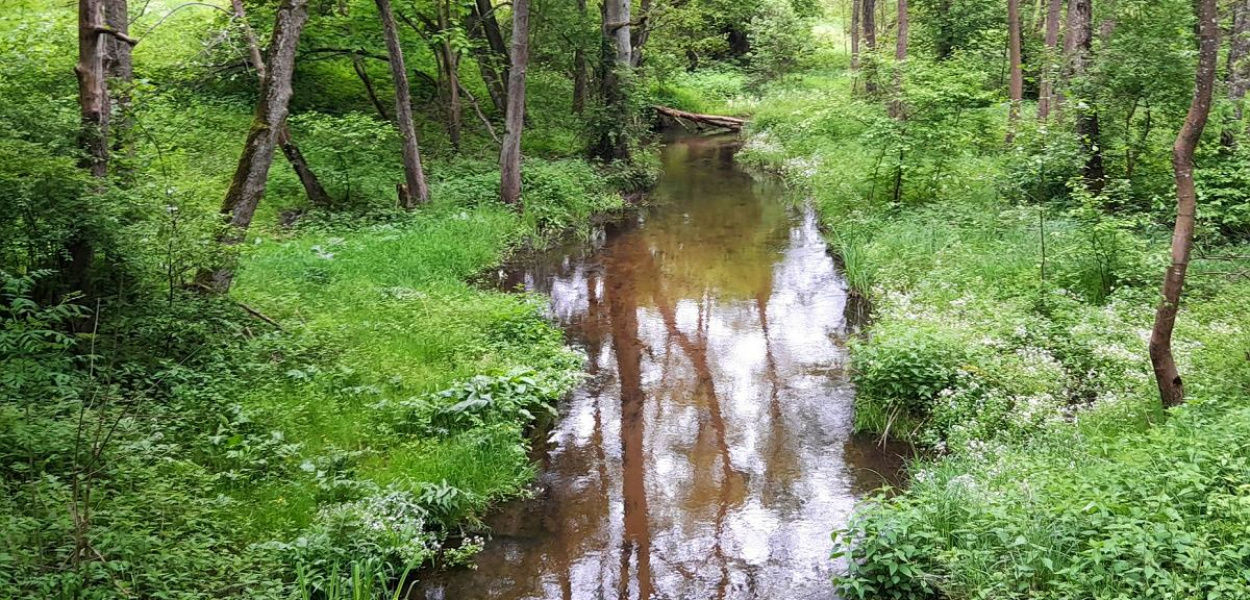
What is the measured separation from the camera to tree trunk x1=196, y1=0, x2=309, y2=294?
9.17m

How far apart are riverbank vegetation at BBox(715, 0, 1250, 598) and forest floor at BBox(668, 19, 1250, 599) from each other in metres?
0.02

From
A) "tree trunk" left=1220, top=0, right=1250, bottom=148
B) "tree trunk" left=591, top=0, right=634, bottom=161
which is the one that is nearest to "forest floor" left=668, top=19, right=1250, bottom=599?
"tree trunk" left=1220, top=0, right=1250, bottom=148

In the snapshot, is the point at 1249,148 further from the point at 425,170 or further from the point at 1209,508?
the point at 425,170

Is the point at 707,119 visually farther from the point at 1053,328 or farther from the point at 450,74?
the point at 1053,328

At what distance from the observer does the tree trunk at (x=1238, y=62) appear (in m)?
13.3

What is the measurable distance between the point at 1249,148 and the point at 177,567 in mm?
14076

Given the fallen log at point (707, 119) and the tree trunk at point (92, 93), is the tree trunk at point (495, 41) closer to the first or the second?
the fallen log at point (707, 119)

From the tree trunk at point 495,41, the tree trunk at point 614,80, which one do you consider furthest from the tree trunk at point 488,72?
the tree trunk at point 614,80

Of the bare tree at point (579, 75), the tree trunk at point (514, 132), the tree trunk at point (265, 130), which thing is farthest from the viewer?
the bare tree at point (579, 75)

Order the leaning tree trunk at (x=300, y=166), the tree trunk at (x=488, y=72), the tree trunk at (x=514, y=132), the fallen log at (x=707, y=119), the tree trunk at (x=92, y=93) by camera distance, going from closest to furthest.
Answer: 1. the tree trunk at (x=92, y=93)
2. the leaning tree trunk at (x=300, y=166)
3. the tree trunk at (x=514, y=132)
4. the tree trunk at (x=488, y=72)
5. the fallen log at (x=707, y=119)

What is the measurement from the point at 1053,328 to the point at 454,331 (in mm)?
6882

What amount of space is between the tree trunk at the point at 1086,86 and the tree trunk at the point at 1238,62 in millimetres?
1875

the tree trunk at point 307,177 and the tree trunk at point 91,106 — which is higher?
the tree trunk at point 91,106

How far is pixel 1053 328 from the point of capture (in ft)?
29.6
